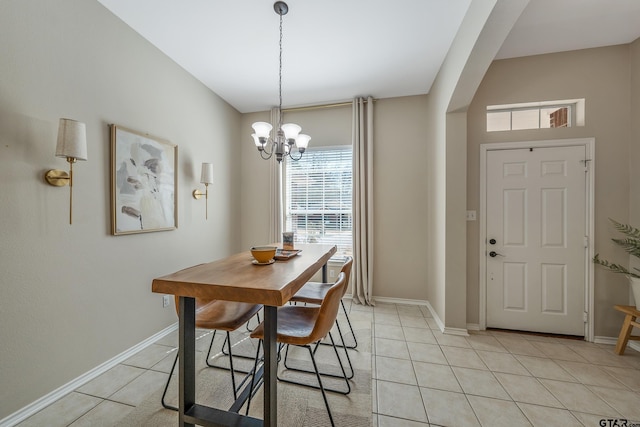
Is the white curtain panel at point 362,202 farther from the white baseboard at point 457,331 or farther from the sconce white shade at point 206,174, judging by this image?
the sconce white shade at point 206,174

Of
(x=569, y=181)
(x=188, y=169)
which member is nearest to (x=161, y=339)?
(x=188, y=169)

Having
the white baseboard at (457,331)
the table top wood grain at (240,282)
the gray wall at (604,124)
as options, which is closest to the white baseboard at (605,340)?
the gray wall at (604,124)

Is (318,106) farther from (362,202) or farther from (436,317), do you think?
(436,317)

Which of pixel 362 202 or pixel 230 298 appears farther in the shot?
pixel 362 202

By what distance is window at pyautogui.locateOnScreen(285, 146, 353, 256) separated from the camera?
3594mm

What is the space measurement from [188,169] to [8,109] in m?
1.44

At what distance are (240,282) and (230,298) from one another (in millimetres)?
89

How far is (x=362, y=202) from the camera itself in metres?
3.35

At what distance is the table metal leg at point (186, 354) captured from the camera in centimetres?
123

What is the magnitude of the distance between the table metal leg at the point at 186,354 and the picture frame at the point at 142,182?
128cm

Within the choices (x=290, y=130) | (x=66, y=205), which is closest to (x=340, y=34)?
(x=290, y=130)

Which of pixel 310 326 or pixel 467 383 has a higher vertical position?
pixel 310 326

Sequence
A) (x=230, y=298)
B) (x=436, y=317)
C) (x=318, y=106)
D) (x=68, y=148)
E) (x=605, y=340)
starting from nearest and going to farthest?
(x=230, y=298) < (x=68, y=148) < (x=605, y=340) < (x=436, y=317) < (x=318, y=106)

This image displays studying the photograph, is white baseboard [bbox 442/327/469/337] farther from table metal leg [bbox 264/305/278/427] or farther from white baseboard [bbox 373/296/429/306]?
table metal leg [bbox 264/305/278/427]
